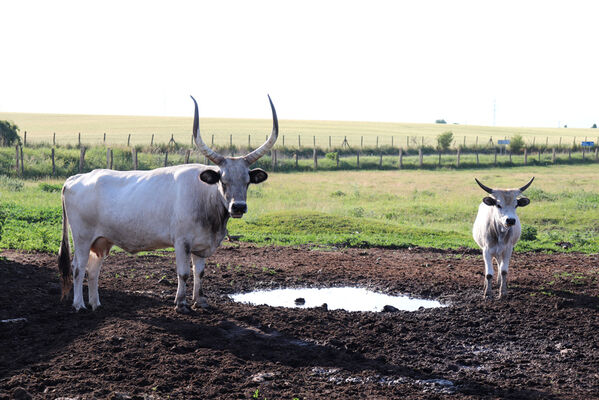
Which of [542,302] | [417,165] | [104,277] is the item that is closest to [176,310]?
[104,277]

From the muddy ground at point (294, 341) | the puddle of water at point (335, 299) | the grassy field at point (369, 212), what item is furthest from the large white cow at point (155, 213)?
the grassy field at point (369, 212)

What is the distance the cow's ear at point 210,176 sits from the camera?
357 inches

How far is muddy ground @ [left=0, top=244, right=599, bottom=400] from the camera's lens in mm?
6883

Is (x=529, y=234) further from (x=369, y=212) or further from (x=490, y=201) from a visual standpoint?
(x=490, y=201)

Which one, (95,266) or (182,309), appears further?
(95,266)

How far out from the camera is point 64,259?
9.87 metres

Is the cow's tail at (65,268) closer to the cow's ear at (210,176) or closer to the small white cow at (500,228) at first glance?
the cow's ear at (210,176)

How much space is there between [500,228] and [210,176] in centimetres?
523

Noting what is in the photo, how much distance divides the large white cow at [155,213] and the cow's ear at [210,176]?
0.02 m

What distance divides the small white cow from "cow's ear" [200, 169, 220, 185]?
4305mm

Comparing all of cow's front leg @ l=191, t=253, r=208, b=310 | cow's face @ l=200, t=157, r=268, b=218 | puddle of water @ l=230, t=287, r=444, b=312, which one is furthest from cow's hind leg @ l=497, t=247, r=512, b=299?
cow's front leg @ l=191, t=253, r=208, b=310

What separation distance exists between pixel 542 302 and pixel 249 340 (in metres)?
5.11

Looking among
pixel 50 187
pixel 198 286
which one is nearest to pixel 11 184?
pixel 50 187

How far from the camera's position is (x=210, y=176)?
9.15m
